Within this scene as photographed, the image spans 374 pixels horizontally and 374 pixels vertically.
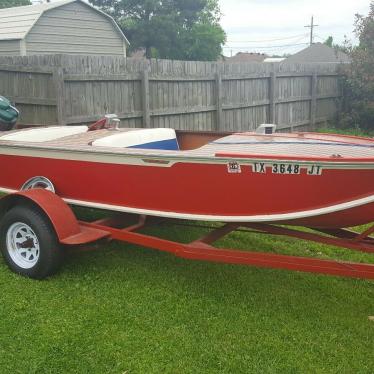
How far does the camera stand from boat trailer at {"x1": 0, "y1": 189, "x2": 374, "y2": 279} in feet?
12.8

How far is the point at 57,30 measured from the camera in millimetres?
19469

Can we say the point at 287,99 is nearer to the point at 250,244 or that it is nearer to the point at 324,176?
the point at 250,244

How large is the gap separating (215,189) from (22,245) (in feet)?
6.53

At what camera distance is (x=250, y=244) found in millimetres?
5746

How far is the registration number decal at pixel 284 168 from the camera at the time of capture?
12.1 ft

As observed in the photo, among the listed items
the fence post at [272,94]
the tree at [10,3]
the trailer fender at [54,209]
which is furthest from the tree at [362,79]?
the tree at [10,3]

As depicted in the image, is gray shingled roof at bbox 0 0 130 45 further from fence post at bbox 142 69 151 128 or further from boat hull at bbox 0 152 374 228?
boat hull at bbox 0 152 374 228

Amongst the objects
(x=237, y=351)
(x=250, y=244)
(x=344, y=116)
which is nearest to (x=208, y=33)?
(x=344, y=116)

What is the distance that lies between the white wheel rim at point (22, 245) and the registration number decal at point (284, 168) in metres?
2.21

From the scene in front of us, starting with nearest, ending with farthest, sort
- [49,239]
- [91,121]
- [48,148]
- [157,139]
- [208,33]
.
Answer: [49,239] < [48,148] < [157,139] < [91,121] < [208,33]

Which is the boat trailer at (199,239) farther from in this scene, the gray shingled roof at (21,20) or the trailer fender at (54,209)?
the gray shingled roof at (21,20)

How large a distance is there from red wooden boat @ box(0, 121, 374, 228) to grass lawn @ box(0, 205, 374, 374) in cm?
73

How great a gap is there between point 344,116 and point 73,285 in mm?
13250

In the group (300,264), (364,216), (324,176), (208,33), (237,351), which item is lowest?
(237,351)
